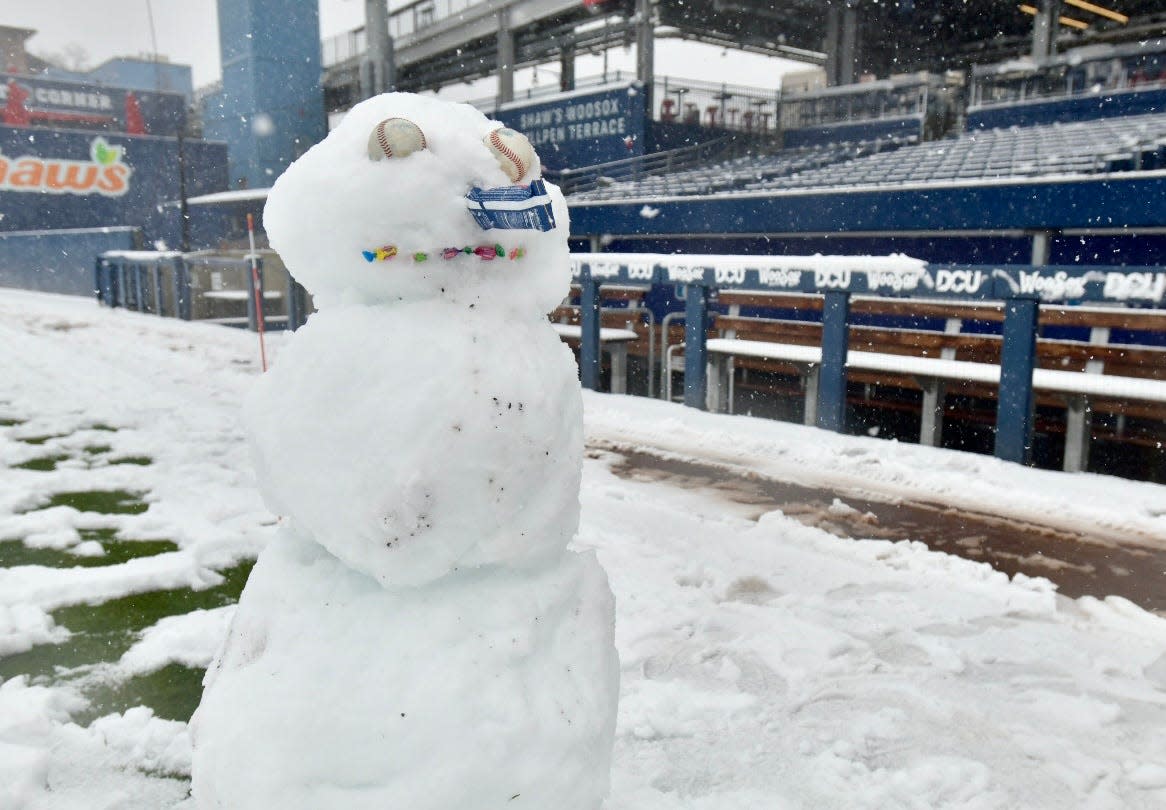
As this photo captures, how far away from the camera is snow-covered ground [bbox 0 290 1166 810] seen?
271 cm

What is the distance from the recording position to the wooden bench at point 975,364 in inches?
262

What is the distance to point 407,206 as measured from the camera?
1.88 meters

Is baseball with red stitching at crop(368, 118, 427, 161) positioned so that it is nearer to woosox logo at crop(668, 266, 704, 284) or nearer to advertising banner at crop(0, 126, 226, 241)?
woosox logo at crop(668, 266, 704, 284)

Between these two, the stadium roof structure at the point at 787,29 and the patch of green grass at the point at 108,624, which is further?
the stadium roof structure at the point at 787,29

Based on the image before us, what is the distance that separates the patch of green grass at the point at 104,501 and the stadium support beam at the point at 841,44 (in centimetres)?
2349

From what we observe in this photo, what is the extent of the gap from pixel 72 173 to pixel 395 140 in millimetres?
37395

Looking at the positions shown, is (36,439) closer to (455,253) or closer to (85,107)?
(455,253)

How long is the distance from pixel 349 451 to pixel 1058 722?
103 inches

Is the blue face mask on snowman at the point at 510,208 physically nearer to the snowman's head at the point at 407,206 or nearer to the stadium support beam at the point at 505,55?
the snowman's head at the point at 407,206

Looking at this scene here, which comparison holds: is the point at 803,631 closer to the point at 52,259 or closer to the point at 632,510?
the point at 632,510

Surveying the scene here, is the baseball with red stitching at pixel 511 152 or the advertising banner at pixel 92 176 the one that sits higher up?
the advertising banner at pixel 92 176

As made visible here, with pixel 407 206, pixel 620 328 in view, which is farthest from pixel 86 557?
pixel 620 328

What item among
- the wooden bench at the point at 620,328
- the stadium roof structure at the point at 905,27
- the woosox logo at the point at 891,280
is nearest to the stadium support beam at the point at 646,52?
the stadium roof structure at the point at 905,27

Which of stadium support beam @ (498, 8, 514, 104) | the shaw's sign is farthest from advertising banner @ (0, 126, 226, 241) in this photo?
stadium support beam @ (498, 8, 514, 104)
